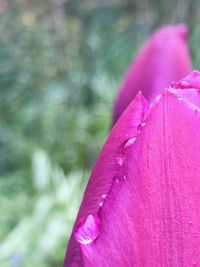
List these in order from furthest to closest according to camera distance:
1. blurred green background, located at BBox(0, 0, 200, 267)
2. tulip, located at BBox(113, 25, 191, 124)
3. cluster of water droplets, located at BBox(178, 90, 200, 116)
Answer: blurred green background, located at BBox(0, 0, 200, 267), tulip, located at BBox(113, 25, 191, 124), cluster of water droplets, located at BBox(178, 90, 200, 116)

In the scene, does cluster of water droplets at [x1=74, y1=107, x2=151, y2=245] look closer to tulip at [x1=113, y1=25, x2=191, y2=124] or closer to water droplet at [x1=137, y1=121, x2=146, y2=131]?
water droplet at [x1=137, y1=121, x2=146, y2=131]

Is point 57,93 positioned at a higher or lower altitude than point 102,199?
lower

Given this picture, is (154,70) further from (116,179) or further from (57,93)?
(57,93)

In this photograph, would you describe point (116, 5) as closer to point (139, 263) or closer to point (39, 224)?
point (39, 224)

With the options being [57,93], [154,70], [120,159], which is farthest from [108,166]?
[57,93]

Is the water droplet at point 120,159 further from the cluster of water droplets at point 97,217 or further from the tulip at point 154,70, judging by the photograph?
the tulip at point 154,70

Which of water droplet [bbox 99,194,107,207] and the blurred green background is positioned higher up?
water droplet [bbox 99,194,107,207]

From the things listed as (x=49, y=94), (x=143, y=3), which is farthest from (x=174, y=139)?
(x=143, y=3)

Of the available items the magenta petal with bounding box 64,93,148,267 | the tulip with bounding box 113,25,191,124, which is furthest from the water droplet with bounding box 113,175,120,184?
the tulip with bounding box 113,25,191,124
